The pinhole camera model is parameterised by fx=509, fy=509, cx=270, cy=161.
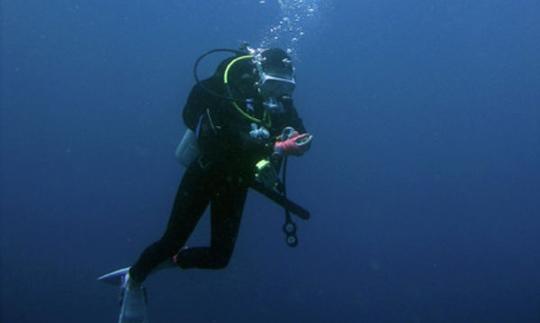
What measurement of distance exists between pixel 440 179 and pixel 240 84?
2561 centimetres

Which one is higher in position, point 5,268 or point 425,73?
point 5,268

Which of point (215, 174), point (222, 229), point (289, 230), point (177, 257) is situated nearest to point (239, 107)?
point (215, 174)

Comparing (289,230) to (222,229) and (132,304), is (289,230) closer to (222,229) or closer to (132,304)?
(222,229)

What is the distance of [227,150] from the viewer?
403 cm

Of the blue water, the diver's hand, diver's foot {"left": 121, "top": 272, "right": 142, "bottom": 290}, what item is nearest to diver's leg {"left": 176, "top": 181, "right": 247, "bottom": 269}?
diver's foot {"left": 121, "top": 272, "right": 142, "bottom": 290}

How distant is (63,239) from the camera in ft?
63.2

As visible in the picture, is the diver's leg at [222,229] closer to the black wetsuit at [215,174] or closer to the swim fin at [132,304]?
the black wetsuit at [215,174]

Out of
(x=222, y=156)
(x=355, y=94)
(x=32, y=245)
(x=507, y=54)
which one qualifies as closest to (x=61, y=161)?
(x=32, y=245)

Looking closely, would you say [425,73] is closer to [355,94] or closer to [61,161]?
[355,94]

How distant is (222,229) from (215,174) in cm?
53

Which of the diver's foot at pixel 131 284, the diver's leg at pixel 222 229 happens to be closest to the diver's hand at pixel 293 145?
the diver's leg at pixel 222 229

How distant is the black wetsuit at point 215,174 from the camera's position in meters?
3.84

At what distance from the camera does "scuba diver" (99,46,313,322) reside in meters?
3.69

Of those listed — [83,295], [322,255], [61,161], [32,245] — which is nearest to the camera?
[83,295]
